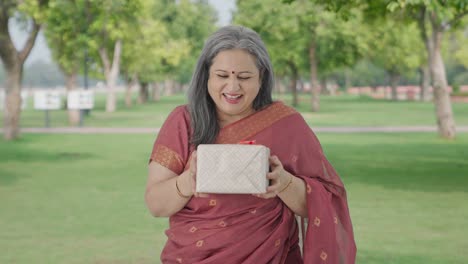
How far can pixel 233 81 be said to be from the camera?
3.34 m

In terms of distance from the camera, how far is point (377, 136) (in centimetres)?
2348

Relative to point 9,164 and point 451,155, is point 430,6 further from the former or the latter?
point 9,164

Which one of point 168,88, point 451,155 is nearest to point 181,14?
point 168,88

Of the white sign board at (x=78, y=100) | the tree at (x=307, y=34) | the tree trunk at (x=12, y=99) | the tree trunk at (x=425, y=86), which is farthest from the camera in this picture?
the tree trunk at (x=425, y=86)

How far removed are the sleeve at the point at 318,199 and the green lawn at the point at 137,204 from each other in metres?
3.92

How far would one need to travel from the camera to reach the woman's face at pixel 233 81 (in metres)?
3.32

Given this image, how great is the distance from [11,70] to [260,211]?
20.2 metres

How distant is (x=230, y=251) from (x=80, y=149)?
1681cm

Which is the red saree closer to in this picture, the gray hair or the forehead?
the gray hair

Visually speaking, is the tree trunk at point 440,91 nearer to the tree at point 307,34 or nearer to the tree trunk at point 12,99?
the tree trunk at point 12,99

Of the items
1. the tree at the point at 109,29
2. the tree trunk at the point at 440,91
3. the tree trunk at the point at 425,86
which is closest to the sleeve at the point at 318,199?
the tree at the point at 109,29

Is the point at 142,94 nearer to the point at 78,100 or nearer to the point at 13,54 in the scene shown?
the point at 78,100

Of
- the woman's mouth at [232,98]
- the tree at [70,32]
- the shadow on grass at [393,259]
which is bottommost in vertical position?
the shadow on grass at [393,259]

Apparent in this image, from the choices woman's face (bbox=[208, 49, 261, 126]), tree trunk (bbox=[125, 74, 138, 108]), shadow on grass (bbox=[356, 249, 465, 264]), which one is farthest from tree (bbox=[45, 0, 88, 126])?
woman's face (bbox=[208, 49, 261, 126])
